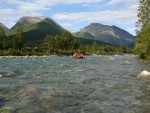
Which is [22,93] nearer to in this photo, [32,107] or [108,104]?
[32,107]

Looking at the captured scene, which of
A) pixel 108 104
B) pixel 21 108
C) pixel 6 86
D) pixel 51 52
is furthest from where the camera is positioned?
pixel 51 52

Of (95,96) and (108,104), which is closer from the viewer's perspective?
(108,104)

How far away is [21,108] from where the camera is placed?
20.1m

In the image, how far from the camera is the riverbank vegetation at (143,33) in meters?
83.8

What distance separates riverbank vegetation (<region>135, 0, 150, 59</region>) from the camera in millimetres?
83812

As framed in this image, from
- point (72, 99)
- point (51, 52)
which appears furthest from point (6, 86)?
point (51, 52)

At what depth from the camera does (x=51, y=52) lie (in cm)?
18938

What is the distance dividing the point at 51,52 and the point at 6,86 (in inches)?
6287

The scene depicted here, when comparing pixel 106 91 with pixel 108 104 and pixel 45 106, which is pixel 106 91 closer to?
pixel 108 104

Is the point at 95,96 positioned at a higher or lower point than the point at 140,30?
lower

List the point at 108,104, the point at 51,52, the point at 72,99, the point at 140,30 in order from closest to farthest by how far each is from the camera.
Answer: the point at 108,104 → the point at 72,99 → the point at 140,30 → the point at 51,52

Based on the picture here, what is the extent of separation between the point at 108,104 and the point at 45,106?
4.96 meters

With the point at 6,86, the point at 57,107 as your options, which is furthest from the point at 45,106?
the point at 6,86

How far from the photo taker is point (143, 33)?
300ft
